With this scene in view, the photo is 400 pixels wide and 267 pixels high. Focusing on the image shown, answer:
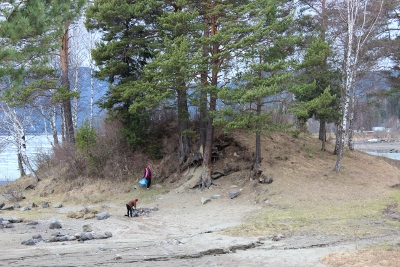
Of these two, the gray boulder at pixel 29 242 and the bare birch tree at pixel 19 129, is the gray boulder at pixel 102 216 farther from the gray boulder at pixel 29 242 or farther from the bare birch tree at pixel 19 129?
the bare birch tree at pixel 19 129

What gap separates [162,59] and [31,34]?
8.64m

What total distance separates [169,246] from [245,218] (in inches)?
184

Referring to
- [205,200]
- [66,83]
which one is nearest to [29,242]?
[205,200]

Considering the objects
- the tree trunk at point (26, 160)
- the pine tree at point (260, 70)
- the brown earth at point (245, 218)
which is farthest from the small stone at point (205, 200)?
the tree trunk at point (26, 160)

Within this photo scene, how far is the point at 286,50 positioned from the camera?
20891 mm

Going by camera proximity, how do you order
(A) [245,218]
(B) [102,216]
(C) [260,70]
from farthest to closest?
(C) [260,70], (B) [102,216], (A) [245,218]

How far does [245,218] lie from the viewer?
16.0m

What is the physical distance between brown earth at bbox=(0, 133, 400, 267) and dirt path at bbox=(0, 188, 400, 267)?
0.09ft

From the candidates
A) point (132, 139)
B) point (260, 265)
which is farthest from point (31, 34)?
point (132, 139)

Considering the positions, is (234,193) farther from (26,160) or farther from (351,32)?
(26,160)

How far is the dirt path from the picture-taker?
1003 centimetres

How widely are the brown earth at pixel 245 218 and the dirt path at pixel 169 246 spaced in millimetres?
27

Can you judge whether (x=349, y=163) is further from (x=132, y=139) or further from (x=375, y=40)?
(x=132, y=139)

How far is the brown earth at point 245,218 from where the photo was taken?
10.3m
